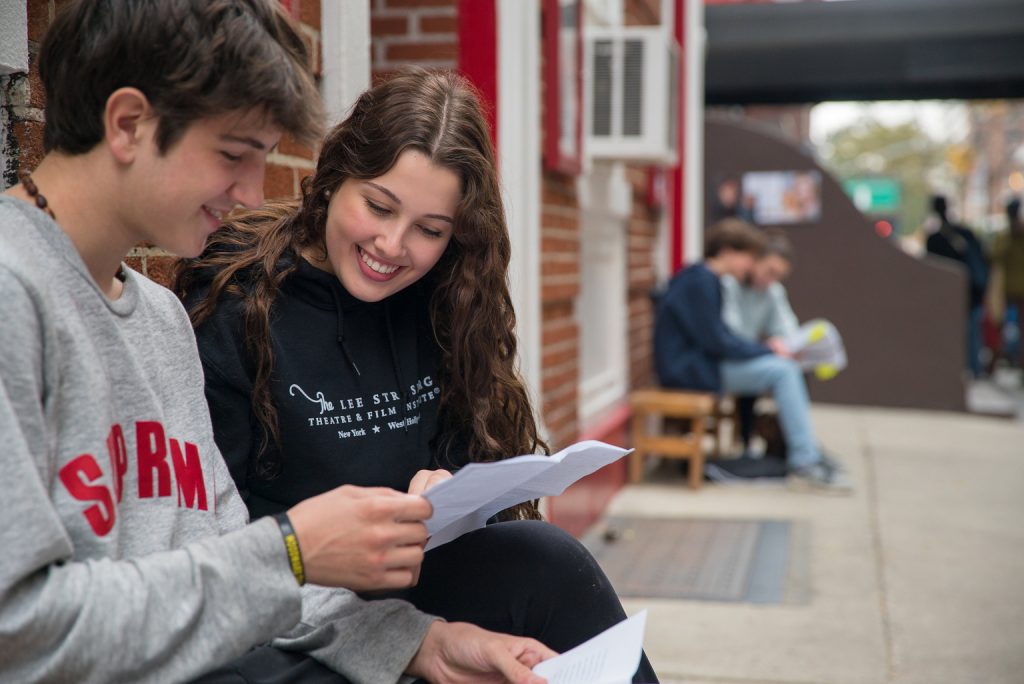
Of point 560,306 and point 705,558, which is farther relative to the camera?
point 560,306

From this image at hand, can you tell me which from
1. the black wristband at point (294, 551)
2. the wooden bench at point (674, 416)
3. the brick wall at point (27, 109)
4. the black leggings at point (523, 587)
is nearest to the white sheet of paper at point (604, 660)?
the black leggings at point (523, 587)

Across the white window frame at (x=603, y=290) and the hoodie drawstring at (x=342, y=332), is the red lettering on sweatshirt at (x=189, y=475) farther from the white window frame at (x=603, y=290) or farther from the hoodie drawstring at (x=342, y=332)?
the white window frame at (x=603, y=290)

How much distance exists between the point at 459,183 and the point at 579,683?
0.92 meters

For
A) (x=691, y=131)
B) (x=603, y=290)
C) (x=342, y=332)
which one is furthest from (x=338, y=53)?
(x=691, y=131)

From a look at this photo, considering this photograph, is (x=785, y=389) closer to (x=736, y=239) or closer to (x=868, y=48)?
(x=736, y=239)

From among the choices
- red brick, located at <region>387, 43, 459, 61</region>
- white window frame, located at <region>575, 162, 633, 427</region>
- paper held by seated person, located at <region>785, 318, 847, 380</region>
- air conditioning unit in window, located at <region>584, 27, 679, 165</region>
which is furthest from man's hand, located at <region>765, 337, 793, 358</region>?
red brick, located at <region>387, 43, 459, 61</region>

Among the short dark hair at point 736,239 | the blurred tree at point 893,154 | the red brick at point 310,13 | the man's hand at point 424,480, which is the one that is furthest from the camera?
the blurred tree at point 893,154

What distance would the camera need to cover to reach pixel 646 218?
793 cm

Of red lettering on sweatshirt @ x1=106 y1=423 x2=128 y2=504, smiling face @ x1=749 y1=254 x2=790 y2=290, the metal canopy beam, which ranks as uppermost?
the metal canopy beam

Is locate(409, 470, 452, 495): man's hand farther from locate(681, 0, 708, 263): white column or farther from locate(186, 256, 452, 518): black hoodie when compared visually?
locate(681, 0, 708, 263): white column

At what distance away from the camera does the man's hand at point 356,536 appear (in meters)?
1.36

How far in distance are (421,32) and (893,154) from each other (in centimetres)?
4693

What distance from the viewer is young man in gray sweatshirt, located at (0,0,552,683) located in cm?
119

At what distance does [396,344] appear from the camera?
6.81 ft
